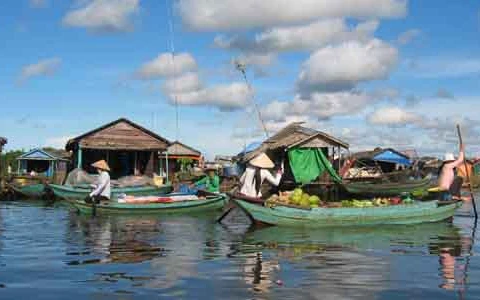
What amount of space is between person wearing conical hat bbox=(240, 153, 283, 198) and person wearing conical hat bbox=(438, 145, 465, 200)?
4280 millimetres

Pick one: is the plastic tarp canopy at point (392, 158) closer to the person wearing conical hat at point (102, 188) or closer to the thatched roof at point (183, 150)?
the thatched roof at point (183, 150)

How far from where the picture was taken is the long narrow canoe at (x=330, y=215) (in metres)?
12.0

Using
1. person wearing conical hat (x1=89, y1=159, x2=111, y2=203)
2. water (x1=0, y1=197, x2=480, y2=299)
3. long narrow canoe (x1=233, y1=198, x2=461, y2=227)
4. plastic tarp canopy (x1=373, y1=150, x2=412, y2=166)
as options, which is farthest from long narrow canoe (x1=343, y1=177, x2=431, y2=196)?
plastic tarp canopy (x1=373, y1=150, x2=412, y2=166)

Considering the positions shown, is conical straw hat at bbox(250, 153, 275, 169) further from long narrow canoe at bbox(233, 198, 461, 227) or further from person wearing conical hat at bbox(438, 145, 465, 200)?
person wearing conical hat at bbox(438, 145, 465, 200)

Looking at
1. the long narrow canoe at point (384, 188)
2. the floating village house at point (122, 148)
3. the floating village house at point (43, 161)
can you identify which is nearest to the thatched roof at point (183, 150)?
the floating village house at point (43, 161)

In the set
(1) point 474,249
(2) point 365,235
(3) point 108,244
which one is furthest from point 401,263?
(3) point 108,244

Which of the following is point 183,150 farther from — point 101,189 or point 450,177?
point 450,177

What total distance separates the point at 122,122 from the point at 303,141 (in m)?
8.23

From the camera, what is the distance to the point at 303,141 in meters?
23.1

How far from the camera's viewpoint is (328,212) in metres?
12.1

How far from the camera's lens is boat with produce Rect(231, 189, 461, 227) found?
12023mm

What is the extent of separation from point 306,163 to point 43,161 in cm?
2361

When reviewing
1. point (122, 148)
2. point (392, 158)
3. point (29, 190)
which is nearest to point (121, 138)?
point (122, 148)

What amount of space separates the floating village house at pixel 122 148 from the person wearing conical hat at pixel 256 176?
13259mm
